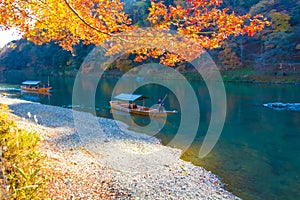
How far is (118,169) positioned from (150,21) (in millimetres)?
6854

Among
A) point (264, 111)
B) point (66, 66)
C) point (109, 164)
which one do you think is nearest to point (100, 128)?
point (109, 164)

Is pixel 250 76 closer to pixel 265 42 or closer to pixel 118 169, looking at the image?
pixel 265 42

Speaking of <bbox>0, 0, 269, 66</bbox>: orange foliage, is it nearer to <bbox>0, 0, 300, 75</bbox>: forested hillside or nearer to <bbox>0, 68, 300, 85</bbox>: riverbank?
<bbox>0, 0, 300, 75</bbox>: forested hillside

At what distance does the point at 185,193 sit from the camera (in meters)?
9.55

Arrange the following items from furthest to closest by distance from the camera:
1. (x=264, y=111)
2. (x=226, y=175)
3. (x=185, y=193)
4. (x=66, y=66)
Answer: (x=66, y=66), (x=264, y=111), (x=226, y=175), (x=185, y=193)

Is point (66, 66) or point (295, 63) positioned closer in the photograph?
point (295, 63)

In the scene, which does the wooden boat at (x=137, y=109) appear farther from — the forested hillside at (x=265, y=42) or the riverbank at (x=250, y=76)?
the riverbank at (x=250, y=76)

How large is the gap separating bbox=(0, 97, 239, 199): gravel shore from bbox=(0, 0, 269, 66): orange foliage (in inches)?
171

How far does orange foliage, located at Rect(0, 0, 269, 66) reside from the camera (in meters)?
6.45

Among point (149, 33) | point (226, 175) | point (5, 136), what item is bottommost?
point (226, 175)

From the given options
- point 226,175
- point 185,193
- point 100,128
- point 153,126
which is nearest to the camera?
point 185,193

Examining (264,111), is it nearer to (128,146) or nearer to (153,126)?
(153,126)

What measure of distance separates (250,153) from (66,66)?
272 ft

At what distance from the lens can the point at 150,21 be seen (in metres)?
7.43
